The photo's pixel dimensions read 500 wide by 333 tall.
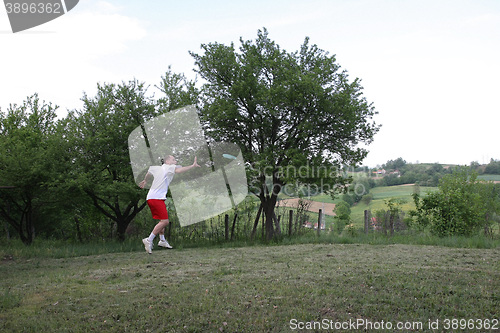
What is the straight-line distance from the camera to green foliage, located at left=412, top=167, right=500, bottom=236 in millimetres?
14741

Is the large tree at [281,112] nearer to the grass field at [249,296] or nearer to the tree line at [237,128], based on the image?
the tree line at [237,128]

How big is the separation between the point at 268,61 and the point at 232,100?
2030mm

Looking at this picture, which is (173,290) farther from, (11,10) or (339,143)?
(339,143)

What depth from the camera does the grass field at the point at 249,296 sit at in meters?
4.01

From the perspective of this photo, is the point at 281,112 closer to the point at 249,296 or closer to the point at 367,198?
the point at 249,296

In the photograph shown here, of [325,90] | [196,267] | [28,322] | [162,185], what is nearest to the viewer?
[28,322]

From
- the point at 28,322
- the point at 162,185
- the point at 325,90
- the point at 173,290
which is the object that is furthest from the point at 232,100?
the point at 28,322

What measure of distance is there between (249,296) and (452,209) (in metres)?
12.8

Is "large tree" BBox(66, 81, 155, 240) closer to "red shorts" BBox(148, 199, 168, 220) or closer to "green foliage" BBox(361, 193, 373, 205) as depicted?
"red shorts" BBox(148, 199, 168, 220)

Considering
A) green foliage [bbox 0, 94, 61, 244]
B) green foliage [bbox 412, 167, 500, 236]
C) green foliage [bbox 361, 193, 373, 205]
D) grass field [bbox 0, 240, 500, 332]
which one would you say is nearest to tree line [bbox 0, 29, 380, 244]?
green foliage [bbox 0, 94, 61, 244]

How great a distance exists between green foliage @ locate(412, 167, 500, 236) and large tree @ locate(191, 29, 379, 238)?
3679 mm

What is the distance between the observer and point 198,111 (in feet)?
49.5

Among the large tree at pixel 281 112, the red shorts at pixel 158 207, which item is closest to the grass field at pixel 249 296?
the red shorts at pixel 158 207

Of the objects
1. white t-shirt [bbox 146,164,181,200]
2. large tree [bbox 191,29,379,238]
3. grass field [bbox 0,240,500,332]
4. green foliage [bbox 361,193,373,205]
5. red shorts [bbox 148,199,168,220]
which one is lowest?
green foliage [bbox 361,193,373,205]
